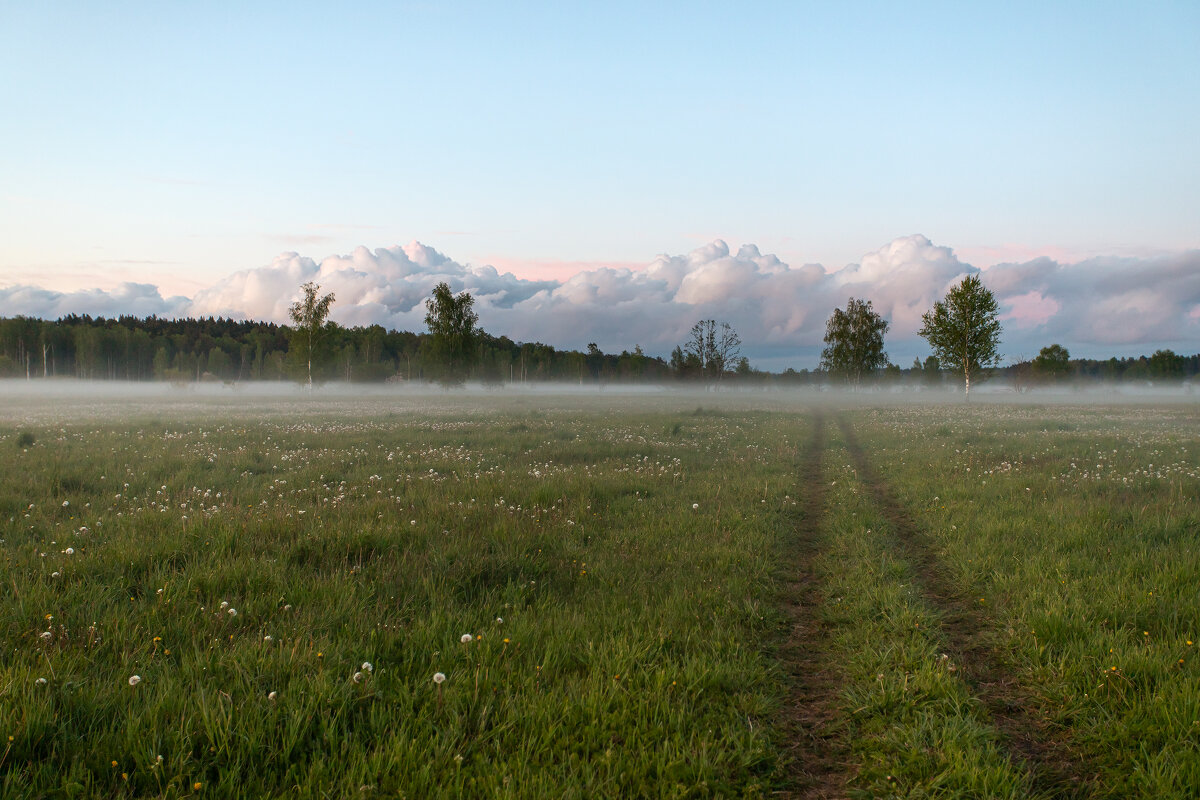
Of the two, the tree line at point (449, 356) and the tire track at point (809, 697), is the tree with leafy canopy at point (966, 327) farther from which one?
the tire track at point (809, 697)

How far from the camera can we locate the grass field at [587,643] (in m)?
3.75

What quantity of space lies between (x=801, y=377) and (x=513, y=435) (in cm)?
18022

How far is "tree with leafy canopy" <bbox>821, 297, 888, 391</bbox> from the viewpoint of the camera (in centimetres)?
9862

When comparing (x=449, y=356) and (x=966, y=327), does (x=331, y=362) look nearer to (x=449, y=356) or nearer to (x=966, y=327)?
(x=449, y=356)

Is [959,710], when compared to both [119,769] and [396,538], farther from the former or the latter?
[396,538]

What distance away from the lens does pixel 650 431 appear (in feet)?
82.9

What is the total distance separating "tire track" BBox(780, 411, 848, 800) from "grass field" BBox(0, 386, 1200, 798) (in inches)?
1.1

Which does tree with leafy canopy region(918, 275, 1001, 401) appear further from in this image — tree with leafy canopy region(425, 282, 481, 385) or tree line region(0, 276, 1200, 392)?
tree with leafy canopy region(425, 282, 481, 385)

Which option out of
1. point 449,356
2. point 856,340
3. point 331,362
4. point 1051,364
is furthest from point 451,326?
point 1051,364

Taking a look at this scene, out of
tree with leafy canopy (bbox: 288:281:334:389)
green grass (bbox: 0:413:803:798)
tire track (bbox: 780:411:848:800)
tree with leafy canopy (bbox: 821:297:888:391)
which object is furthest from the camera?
tree with leafy canopy (bbox: 821:297:888:391)

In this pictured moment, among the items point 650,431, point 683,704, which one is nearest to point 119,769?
point 683,704

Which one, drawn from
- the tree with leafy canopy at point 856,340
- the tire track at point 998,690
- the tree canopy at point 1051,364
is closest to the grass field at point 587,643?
the tire track at point 998,690

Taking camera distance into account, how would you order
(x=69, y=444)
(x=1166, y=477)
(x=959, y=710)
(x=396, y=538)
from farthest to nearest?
1. (x=69, y=444)
2. (x=1166, y=477)
3. (x=396, y=538)
4. (x=959, y=710)

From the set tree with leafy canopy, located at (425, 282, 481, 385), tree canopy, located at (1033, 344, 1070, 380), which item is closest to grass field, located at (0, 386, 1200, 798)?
A: tree with leafy canopy, located at (425, 282, 481, 385)
